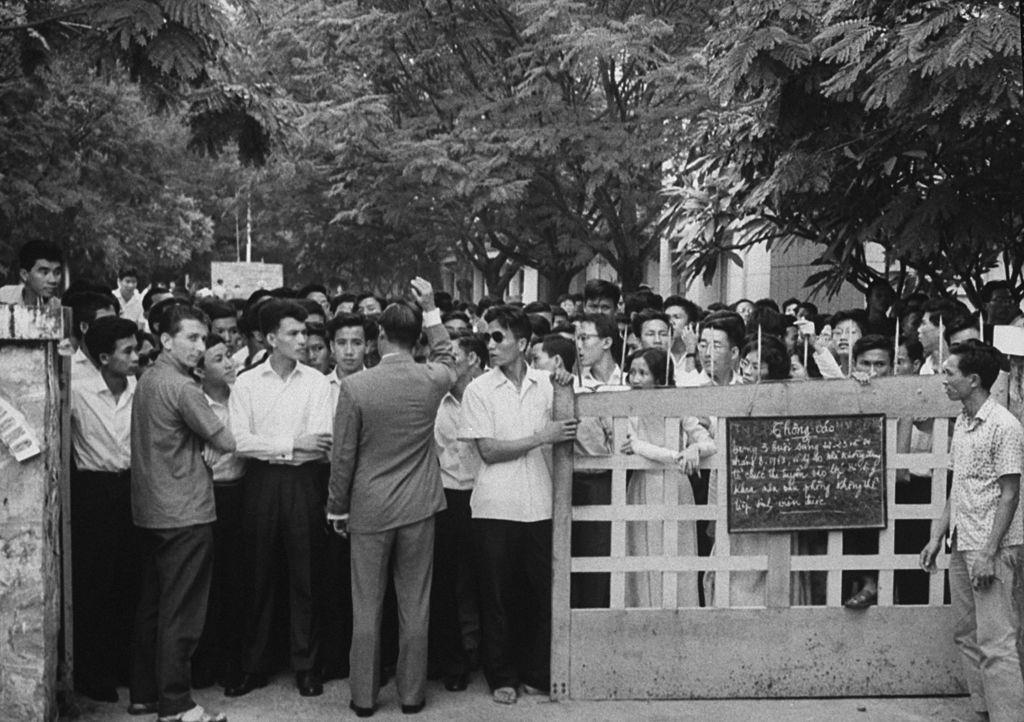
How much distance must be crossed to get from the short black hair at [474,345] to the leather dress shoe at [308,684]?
6.57ft

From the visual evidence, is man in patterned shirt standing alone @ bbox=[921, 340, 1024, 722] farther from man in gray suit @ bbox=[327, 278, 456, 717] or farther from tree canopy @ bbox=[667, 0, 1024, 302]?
man in gray suit @ bbox=[327, 278, 456, 717]

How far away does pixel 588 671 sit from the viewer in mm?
6328

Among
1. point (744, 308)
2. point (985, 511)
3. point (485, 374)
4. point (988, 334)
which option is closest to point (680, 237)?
point (744, 308)

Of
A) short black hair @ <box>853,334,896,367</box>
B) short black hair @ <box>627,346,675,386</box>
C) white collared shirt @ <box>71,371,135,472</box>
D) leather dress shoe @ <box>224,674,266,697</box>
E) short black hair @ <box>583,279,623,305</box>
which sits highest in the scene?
short black hair @ <box>583,279,623,305</box>

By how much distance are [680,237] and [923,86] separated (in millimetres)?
4591

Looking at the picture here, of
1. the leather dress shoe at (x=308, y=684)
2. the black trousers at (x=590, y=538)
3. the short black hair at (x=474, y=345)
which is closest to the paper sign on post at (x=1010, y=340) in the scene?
the black trousers at (x=590, y=538)

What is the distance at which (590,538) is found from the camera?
6.68m

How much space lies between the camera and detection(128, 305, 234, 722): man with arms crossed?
5.87 m

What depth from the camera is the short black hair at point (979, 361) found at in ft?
18.7

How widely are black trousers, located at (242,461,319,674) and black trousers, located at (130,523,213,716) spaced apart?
404 mm

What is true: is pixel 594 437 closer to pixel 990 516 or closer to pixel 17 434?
pixel 990 516

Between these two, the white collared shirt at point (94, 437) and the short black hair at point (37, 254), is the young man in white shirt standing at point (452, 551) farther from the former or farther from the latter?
the short black hair at point (37, 254)

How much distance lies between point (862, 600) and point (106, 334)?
13.6 ft

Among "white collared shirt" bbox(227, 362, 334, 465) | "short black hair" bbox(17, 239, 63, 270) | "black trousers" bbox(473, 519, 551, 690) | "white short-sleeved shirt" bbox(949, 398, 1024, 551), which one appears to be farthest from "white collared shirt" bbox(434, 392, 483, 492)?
"short black hair" bbox(17, 239, 63, 270)
